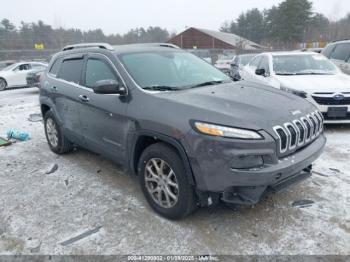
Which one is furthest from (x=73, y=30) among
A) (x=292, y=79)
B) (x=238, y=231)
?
(x=238, y=231)

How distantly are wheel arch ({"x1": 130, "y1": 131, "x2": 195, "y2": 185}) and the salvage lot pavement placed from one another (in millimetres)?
557

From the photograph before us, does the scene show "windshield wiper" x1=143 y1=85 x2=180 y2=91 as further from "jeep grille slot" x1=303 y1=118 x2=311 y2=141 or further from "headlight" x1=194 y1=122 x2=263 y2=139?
"jeep grille slot" x1=303 y1=118 x2=311 y2=141

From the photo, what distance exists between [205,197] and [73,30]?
5378cm

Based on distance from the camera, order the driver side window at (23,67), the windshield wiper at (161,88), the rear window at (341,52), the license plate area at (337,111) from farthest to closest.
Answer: the driver side window at (23,67)
the rear window at (341,52)
the license plate area at (337,111)
the windshield wiper at (161,88)

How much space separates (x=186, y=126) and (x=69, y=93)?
2.41 metres

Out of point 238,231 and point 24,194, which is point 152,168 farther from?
point 24,194

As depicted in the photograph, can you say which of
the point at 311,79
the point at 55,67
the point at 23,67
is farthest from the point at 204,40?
the point at 55,67

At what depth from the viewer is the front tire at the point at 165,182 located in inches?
116

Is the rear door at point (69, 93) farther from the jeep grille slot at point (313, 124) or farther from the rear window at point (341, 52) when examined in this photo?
the rear window at point (341, 52)

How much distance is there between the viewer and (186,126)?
2.83 m

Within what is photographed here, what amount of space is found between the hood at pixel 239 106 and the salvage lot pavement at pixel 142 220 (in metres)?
1.05

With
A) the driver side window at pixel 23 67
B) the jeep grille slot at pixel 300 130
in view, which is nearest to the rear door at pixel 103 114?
the jeep grille slot at pixel 300 130

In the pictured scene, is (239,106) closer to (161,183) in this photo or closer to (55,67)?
(161,183)

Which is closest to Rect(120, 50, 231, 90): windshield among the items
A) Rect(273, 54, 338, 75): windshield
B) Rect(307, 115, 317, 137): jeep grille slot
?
Rect(307, 115, 317, 137): jeep grille slot
